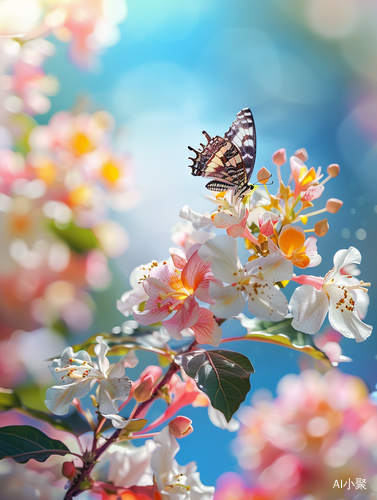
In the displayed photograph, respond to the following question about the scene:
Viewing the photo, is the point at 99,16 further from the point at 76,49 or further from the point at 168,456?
the point at 168,456

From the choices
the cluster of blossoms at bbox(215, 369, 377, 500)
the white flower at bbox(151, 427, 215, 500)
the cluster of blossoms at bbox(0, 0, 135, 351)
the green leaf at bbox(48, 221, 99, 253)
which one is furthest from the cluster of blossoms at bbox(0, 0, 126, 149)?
the cluster of blossoms at bbox(215, 369, 377, 500)

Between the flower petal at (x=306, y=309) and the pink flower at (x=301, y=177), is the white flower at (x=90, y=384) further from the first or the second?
the pink flower at (x=301, y=177)

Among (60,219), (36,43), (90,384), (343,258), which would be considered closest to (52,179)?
(60,219)

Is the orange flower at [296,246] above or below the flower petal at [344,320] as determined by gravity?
above

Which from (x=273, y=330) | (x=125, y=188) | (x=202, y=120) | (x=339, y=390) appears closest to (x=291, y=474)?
(x=339, y=390)

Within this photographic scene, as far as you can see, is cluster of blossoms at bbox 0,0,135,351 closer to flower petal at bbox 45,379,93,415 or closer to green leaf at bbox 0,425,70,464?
green leaf at bbox 0,425,70,464

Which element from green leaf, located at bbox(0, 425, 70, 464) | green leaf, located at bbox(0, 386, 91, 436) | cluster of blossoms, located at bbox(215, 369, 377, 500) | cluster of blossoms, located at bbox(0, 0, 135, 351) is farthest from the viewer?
cluster of blossoms, located at bbox(0, 0, 135, 351)

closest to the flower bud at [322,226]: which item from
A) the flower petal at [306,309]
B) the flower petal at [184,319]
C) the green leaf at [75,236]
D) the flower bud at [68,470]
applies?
the flower petal at [306,309]
